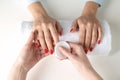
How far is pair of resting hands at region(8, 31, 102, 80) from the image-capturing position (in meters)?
0.68

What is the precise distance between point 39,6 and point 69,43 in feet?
0.63

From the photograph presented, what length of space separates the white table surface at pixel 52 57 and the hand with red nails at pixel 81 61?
76mm

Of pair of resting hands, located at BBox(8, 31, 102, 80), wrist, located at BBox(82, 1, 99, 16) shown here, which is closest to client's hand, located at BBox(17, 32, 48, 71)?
pair of resting hands, located at BBox(8, 31, 102, 80)

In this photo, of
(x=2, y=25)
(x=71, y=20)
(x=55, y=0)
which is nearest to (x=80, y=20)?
(x=71, y=20)

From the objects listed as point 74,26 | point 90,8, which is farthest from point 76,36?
point 90,8

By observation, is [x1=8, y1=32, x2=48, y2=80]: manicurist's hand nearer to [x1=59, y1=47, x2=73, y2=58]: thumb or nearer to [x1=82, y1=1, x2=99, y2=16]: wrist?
[x1=59, y1=47, x2=73, y2=58]: thumb

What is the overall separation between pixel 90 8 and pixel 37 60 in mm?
257

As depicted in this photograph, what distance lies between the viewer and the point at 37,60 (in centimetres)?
78

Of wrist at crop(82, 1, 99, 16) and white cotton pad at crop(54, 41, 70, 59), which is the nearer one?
white cotton pad at crop(54, 41, 70, 59)

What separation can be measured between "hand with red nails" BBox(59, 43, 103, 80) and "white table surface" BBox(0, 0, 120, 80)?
76mm

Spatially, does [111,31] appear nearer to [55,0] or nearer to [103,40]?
[103,40]

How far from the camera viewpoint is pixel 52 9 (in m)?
0.85

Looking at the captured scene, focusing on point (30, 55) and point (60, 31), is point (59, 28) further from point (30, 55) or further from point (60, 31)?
point (30, 55)

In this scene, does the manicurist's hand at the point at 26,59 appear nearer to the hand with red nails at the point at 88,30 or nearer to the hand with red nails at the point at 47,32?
the hand with red nails at the point at 47,32
